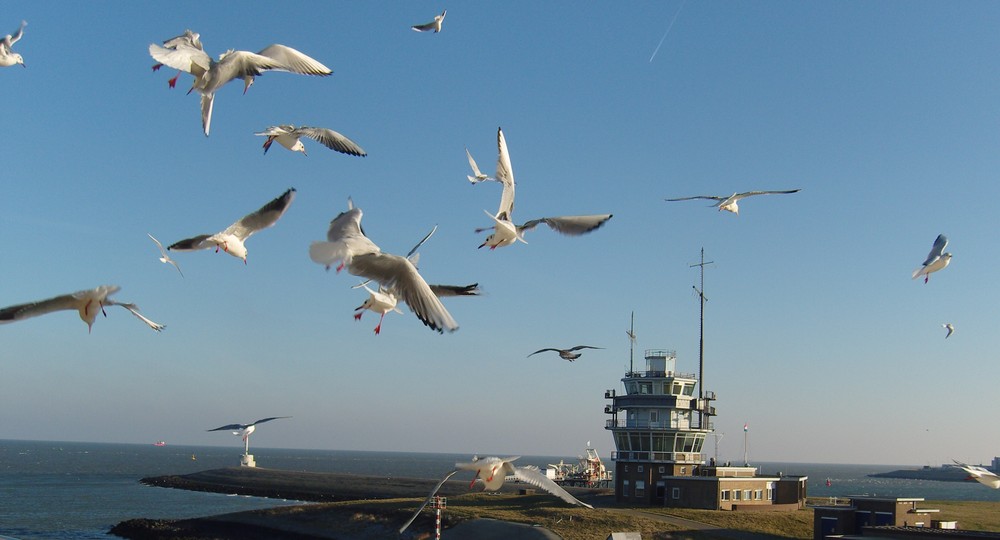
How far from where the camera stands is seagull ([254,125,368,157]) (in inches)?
586

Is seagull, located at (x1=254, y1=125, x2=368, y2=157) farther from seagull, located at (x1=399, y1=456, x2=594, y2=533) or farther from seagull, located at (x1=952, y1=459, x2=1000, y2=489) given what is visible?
seagull, located at (x1=952, y1=459, x2=1000, y2=489)

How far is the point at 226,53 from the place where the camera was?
14.2 meters

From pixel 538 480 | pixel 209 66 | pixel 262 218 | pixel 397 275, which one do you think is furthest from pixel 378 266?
pixel 538 480

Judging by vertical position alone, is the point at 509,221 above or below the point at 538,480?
above

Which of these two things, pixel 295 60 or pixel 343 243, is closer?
pixel 343 243

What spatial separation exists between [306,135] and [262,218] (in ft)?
6.85

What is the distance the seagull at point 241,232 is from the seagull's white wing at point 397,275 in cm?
304

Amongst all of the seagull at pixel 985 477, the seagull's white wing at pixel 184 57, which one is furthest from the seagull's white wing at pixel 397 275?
the seagull at pixel 985 477

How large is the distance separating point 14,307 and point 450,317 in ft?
18.8

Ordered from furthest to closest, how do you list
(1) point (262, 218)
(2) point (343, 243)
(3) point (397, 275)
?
(1) point (262, 218)
(3) point (397, 275)
(2) point (343, 243)

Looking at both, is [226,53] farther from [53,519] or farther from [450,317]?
[53,519]

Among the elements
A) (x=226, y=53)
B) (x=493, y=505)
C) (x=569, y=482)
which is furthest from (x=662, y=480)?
(x=226, y=53)

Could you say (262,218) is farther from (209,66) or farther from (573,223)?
(573,223)

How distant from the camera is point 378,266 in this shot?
1173 cm
